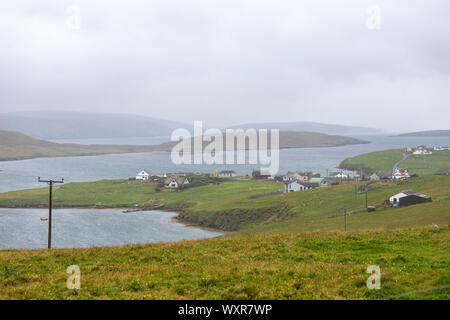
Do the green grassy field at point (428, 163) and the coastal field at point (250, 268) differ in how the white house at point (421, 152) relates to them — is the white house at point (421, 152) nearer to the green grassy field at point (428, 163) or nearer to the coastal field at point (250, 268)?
the green grassy field at point (428, 163)

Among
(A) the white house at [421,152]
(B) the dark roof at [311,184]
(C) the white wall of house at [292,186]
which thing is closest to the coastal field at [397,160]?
(A) the white house at [421,152]

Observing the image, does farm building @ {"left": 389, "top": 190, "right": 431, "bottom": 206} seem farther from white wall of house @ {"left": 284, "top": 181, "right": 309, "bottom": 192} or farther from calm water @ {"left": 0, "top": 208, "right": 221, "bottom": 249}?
white wall of house @ {"left": 284, "top": 181, "right": 309, "bottom": 192}

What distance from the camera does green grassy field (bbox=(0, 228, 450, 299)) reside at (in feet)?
40.2

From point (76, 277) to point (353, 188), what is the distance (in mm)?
70693

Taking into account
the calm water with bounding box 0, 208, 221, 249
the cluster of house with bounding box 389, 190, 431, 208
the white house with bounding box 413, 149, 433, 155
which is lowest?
the calm water with bounding box 0, 208, 221, 249

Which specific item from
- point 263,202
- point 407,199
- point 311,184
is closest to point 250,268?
point 407,199

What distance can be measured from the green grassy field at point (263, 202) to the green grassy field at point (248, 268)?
2014 centimetres

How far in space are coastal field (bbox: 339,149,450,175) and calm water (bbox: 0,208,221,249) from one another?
90601 millimetres

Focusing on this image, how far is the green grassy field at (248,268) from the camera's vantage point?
12.2 meters

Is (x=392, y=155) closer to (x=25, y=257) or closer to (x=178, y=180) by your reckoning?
(x=178, y=180)

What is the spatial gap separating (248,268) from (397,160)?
168 m

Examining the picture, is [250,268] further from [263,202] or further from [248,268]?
[263,202]

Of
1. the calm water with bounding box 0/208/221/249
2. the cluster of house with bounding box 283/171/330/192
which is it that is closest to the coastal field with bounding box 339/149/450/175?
the cluster of house with bounding box 283/171/330/192
